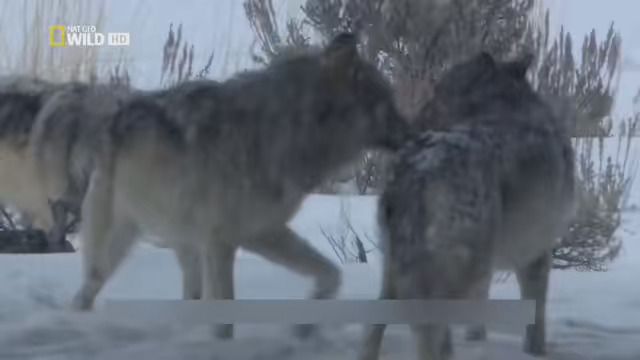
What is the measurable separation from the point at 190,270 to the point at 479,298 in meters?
1.13

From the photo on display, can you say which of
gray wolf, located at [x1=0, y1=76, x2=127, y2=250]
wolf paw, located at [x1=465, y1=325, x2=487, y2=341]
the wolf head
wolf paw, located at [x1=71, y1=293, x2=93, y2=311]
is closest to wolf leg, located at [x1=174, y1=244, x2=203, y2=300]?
wolf paw, located at [x1=71, y1=293, x2=93, y2=311]

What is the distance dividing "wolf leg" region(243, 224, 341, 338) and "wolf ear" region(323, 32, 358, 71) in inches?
26.1

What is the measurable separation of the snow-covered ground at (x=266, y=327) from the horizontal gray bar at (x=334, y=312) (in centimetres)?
4

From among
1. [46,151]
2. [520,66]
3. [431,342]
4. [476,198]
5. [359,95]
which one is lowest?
[431,342]

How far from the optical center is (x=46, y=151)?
4.45m

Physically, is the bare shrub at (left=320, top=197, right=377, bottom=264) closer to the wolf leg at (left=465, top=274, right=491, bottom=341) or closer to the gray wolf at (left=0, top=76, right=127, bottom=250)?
the wolf leg at (left=465, top=274, right=491, bottom=341)

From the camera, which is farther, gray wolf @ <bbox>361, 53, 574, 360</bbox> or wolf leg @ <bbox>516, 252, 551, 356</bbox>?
wolf leg @ <bbox>516, 252, 551, 356</bbox>

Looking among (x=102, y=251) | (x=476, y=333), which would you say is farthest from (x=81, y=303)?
(x=476, y=333)

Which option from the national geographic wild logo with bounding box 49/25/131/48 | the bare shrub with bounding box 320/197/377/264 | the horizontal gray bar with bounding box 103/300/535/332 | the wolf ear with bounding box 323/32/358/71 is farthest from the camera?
the bare shrub with bounding box 320/197/377/264

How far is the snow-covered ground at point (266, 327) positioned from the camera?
3775mm

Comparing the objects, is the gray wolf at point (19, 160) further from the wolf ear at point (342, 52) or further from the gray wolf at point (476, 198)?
the gray wolf at point (476, 198)

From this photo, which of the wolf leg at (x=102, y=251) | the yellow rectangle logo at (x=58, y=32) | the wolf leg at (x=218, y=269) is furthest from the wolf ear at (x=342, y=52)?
the wolf leg at (x=102, y=251)

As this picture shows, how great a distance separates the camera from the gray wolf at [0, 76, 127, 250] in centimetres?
425

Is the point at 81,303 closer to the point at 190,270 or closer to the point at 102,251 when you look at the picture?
the point at 102,251
